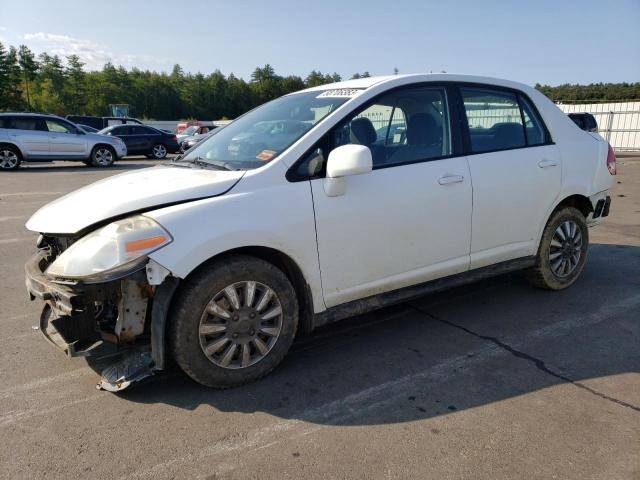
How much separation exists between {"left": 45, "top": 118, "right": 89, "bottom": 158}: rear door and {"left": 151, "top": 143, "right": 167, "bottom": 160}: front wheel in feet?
16.5

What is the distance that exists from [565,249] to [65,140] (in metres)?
16.3

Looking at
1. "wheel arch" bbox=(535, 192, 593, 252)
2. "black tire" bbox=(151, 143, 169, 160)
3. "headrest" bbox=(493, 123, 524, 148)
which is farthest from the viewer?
"black tire" bbox=(151, 143, 169, 160)

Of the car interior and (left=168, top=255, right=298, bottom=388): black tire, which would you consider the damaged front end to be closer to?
(left=168, top=255, right=298, bottom=388): black tire

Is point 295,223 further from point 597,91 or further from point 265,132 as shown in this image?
point 597,91

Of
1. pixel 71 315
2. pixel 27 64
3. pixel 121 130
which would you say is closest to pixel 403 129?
pixel 71 315

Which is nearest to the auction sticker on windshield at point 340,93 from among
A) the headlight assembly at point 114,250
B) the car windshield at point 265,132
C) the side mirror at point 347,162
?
the car windshield at point 265,132

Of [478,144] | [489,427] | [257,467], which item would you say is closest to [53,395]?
[257,467]

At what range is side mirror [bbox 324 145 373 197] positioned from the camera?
299 centimetres

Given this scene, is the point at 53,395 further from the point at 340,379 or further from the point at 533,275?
the point at 533,275

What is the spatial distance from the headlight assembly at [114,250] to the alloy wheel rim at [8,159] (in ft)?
51.2

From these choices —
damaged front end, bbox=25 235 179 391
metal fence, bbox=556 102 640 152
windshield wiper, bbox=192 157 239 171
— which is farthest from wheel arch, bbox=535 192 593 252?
metal fence, bbox=556 102 640 152

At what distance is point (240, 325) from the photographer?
117 inches

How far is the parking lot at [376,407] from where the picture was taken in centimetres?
239

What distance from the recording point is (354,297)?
336 cm
